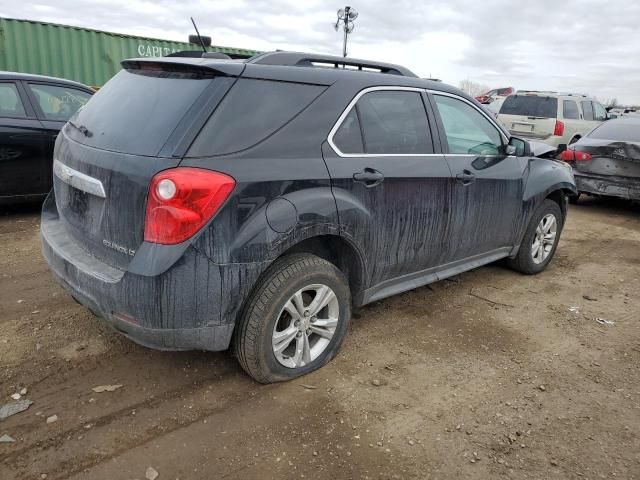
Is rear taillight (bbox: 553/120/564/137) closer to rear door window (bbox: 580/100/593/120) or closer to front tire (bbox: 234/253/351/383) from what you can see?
rear door window (bbox: 580/100/593/120)

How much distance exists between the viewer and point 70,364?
9.62 feet

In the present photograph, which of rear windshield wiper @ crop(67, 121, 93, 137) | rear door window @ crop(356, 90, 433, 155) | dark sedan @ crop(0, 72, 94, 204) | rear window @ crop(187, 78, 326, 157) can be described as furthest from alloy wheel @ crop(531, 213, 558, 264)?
dark sedan @ crop(0, 72, 94, 204)

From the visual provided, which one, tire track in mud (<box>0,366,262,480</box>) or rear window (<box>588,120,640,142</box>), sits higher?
rear window (<box>588,120,640,142</box>)

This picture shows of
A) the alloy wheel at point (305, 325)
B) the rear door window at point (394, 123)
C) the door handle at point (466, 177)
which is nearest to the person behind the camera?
the alloy wheel at point (305, 325)

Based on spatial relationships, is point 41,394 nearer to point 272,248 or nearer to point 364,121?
→ point 272,248

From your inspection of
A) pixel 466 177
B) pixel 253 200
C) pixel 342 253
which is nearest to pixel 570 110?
pixel 466 177

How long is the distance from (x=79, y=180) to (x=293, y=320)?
4.47 ft

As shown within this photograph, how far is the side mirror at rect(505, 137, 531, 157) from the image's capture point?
13.4ft

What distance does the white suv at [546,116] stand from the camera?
1162 cm

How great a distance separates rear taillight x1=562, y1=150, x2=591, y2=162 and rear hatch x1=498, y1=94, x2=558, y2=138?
154 inches

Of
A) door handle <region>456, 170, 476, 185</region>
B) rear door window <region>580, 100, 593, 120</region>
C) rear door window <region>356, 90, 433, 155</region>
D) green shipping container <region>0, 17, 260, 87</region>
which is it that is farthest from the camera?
rear door window <region>580, 100, 593, 120</region>

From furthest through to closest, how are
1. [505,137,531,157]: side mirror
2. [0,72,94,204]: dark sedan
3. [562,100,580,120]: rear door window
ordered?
[562,100,580,120]: rear door window → [0,72,94,204]: dark sedan → [505,137,531,157]: side mirror

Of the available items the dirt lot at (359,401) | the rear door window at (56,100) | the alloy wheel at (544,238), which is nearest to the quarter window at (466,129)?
the alloy wheel at (544,238)

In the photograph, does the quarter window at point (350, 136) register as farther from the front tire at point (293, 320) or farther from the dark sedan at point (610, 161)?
the dark sedan at point (610, 161)
